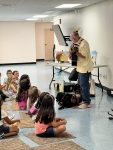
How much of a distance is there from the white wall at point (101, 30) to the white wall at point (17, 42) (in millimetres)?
5933

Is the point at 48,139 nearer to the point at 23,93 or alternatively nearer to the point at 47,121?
the point at 47,121

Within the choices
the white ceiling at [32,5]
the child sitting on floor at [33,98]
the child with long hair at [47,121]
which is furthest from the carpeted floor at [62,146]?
the white ceiling at [32,5]

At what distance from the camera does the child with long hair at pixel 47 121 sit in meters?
4.11

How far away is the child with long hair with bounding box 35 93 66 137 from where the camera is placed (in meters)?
4.11

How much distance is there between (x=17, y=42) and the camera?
14.8 metres

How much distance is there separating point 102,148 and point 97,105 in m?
2.29

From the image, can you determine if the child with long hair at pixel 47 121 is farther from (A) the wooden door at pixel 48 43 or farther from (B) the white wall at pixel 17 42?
(A) the wooden door at pixel 48 43

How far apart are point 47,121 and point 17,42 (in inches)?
433

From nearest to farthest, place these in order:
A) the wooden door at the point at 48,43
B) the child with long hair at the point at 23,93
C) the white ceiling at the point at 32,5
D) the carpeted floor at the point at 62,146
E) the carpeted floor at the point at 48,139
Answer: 1. the carpeted floor at the point at 62,146
2. the carpeted floor at the point at 48,139
3. the child with long hair at the point at 23,93
4. the white ceiling at the point at 32,5
5. the wooden door at the point at 48,43

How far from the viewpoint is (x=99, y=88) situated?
789cm

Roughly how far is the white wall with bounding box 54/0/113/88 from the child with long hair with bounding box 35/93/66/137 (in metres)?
3.40

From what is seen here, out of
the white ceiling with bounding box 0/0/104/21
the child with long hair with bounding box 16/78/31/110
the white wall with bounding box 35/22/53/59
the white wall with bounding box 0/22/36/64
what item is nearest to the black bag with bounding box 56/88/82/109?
the child with long hair with bounding box 16/78/31/110

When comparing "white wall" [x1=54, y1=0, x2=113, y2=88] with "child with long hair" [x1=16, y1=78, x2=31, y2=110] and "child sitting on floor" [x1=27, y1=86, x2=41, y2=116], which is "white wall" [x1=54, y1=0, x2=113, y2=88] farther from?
"child sitting on floor" [x1=27, y1=86, x2=41, y2=116]

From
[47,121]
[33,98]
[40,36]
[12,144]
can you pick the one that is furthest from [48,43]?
[12,144]
